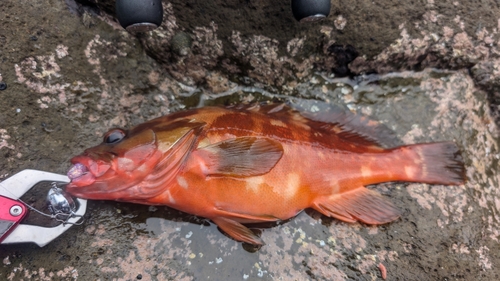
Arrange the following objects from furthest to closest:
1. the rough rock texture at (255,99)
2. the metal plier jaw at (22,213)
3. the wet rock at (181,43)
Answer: the wet rock at (181,43), the rough rock texture at (255,99), the metal plier jaw at (22,213)

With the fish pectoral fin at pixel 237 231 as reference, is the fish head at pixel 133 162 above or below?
above

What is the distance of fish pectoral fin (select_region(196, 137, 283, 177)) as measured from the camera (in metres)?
2.04

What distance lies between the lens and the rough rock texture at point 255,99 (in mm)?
2080

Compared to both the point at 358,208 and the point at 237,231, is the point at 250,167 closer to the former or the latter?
the point at 237,231

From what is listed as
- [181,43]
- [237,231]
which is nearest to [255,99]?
[181,43]

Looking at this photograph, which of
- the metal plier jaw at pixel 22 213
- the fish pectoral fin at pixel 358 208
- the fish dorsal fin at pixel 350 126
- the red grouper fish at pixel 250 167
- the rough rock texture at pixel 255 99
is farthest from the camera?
the fish dorsal fin at pixel 350 126

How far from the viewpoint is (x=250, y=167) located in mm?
2066

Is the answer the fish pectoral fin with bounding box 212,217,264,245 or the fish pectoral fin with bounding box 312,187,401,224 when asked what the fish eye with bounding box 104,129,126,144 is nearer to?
the fish pectoral fin with bounding box 212,217,264,245

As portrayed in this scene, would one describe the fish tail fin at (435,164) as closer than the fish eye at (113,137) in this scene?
No

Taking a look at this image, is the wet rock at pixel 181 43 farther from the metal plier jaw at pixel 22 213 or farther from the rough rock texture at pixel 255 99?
the metal plier jaw at pixel 22 213

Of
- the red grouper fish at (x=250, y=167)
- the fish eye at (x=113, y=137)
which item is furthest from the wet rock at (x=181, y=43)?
the fish eye at (x=113, y=137)

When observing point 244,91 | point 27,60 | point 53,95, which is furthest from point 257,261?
point 27,60

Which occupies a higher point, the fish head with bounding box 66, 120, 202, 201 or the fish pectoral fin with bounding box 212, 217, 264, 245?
the fish head with bounding box 66, 120, 202, 201

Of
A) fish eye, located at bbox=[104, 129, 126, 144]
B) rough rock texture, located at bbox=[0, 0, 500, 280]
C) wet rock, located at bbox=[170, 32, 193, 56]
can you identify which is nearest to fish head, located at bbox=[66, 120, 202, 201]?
fish eye, located at bbox=[104, 129, 126, 144]
